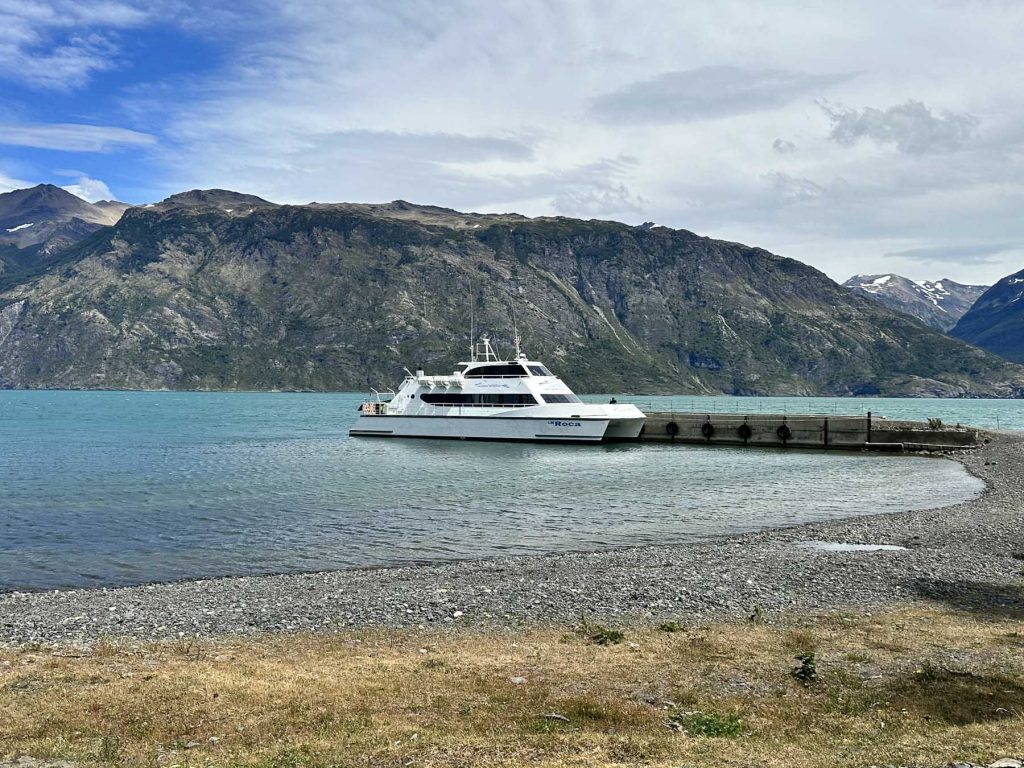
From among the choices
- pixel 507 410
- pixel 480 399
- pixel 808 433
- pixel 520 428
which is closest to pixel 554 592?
pixel 520 428

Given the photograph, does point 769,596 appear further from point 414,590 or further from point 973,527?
point 973,527

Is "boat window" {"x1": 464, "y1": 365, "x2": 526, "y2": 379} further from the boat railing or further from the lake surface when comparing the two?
the lake surface

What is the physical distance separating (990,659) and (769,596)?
18.9 feet

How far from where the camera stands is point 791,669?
12734mm

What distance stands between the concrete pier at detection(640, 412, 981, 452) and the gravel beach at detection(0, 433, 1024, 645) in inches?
1726

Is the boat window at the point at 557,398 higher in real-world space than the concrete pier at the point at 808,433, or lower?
higher

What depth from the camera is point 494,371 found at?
72500 millimetres

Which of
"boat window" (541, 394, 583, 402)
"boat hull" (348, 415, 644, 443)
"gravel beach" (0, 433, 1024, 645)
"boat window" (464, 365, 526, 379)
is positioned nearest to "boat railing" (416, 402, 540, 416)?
"boat hull" (348, 415, 644, 443)

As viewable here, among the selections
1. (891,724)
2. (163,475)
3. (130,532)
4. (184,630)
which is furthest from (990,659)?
(163,475)

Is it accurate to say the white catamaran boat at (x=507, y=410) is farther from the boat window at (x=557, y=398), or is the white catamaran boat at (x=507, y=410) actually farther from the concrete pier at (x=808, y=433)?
the concrete pier at (x=808, y=433)

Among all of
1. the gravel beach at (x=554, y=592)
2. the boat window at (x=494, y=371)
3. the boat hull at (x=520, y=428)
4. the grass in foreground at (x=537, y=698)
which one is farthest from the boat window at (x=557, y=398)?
the grass in foreground at (x=537, y=698)

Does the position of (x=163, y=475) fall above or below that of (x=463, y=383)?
below

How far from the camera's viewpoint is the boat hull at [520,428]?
2749 inches

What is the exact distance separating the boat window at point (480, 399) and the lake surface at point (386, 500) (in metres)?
4.71
